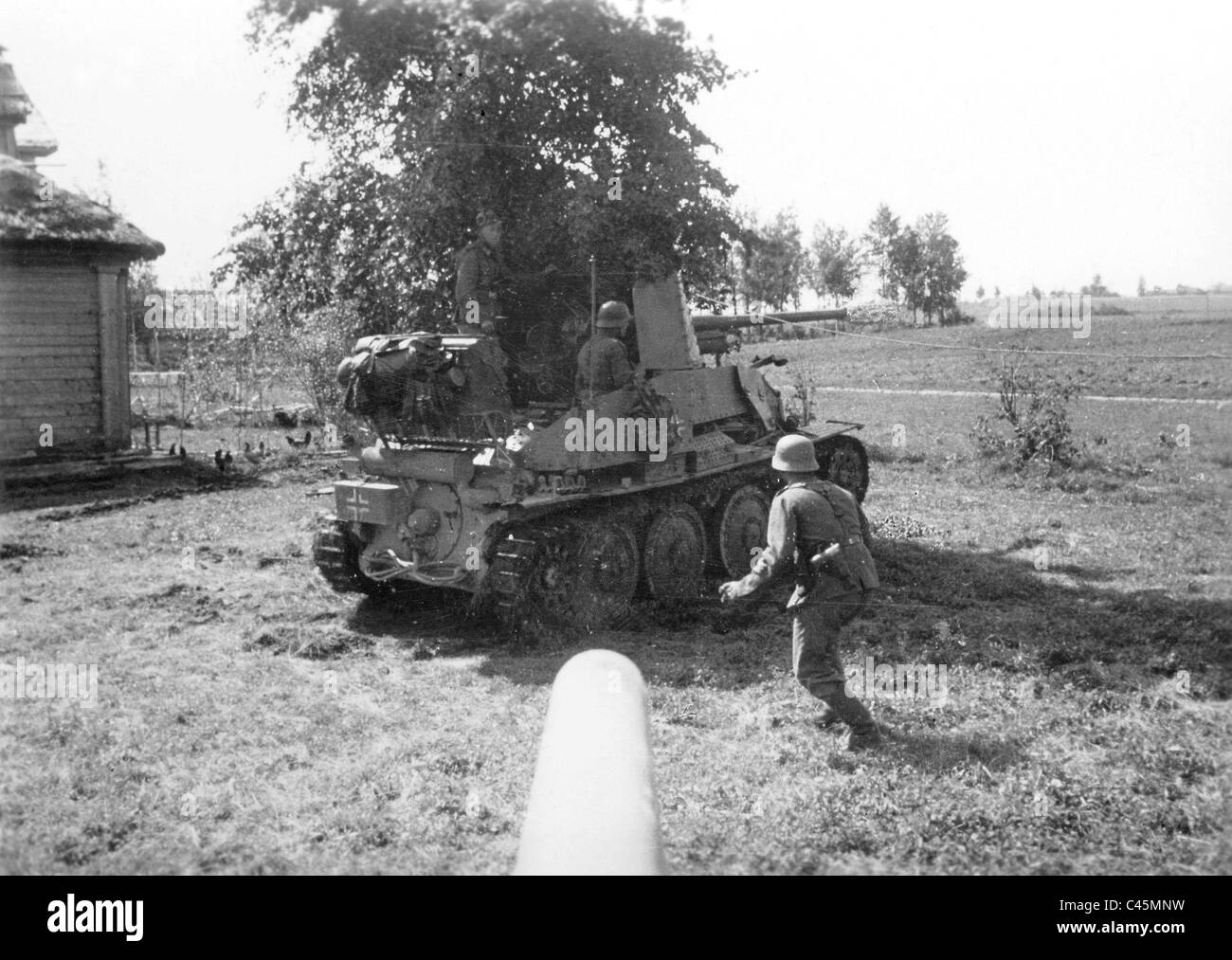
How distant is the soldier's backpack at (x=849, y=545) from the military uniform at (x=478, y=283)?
146 inches

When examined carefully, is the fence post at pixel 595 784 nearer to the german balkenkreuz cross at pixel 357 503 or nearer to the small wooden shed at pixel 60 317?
the german balkenkreuz cross at pixel 357 503

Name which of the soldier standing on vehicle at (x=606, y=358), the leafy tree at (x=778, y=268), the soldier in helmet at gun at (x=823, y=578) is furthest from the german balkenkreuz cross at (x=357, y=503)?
the leafy tree at (x=778, y=268)

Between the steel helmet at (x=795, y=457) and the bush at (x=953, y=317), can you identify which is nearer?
the steel helmet at (x=795, y=457)

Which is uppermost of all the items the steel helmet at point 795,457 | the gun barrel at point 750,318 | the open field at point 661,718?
the gun barrel at point 750,318

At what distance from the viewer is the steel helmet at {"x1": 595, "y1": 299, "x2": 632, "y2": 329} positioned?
9.05 m

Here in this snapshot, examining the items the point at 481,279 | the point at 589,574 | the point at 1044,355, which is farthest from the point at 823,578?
the point at 1044,355

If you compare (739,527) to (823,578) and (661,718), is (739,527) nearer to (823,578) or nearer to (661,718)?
(661,718)

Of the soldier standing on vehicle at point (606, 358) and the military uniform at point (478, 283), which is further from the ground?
the military uniform at point (478, 283)

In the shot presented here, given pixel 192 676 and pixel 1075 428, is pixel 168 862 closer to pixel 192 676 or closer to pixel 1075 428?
pixel 192 676

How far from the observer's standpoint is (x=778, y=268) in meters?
12.2

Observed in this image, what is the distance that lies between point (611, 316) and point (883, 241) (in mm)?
4135

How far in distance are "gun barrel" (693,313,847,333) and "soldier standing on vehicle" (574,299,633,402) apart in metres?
2.15

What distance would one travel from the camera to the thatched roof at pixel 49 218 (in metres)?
14.7
